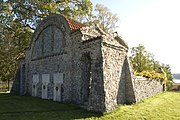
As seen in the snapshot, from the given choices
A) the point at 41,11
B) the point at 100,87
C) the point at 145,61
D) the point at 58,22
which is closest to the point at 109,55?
the point at 100,87

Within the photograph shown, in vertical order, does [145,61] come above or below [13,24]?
below

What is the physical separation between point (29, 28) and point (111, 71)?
68.7ft

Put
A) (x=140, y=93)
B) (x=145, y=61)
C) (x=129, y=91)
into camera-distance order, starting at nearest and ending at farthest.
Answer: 1. (x=129, y=91)
2. (x=140, y=93)
3. (x=145, y=61)

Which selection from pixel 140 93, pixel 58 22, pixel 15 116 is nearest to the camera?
pixel 15 116

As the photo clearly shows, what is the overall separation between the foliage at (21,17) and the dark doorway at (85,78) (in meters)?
16.0

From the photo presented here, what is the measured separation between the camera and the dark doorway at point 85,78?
14273mm

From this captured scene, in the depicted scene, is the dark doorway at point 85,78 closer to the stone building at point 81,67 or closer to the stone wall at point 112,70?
the stone building at point 81,67

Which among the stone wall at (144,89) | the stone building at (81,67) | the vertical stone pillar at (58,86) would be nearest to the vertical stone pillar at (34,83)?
the stone building at (81,67)

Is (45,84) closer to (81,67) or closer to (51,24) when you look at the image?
(81,67)

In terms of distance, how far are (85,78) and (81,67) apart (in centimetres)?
91

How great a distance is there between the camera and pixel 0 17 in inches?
1024

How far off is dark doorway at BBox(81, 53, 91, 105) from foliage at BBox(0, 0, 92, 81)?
16.0 m

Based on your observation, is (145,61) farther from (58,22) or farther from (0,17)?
(0,17)

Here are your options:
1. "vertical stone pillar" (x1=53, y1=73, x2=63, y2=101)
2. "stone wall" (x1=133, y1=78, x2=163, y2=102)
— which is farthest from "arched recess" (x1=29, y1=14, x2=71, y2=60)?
"stone wall" (x1=133, y1=78, x2=163, y2=102)
